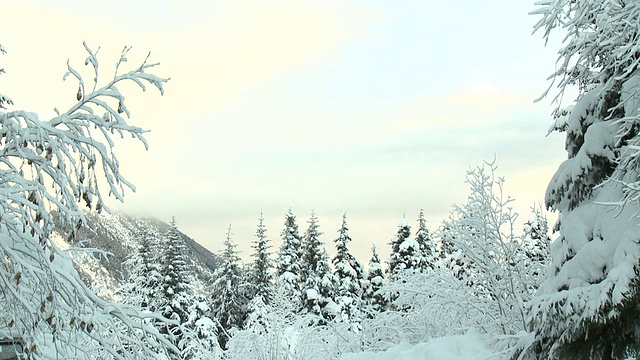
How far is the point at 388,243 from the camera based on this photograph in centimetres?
3725

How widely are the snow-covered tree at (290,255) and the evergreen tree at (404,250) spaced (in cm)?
593

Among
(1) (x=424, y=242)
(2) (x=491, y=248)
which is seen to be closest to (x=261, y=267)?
(1) (x=424, y=242)

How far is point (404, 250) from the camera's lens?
3647 cm

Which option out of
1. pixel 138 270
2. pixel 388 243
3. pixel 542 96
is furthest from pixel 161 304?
pixel 542 96

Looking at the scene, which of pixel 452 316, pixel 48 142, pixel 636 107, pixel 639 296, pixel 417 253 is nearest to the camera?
pixel 48 142

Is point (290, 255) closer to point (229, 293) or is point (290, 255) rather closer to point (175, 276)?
point (229, 293)

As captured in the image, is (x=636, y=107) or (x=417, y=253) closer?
(x=636, y=107)

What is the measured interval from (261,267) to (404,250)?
9130 mm

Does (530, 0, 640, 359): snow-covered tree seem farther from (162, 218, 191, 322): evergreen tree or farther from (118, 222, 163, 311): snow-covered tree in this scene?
(162, 218, 191, 322): evergreen tree

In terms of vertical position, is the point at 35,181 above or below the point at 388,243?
below

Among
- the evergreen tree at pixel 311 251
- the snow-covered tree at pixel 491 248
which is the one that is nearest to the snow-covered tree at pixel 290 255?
the evergreen tree at pixel 311 251

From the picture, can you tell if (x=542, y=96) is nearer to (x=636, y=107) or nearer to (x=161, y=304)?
(x=636, y=107)

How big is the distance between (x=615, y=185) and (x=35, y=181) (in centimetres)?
574

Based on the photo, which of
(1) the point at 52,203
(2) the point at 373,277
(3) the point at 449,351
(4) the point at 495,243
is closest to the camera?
(1) the point at 52,203
